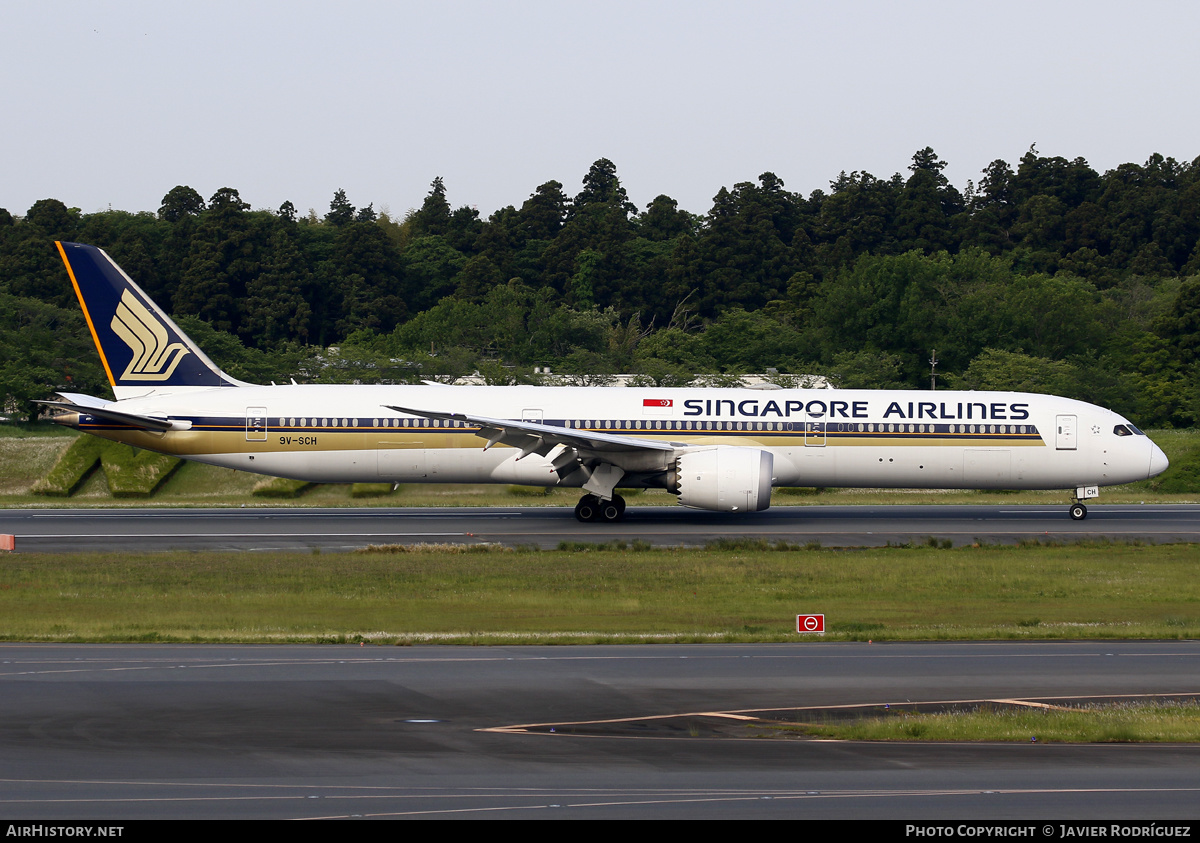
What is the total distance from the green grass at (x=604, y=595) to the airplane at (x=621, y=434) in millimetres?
6334

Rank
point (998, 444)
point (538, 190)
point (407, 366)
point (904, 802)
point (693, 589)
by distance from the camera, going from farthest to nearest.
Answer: point (538, 190) < point (407, 366) < point (998, 444) < point (693, 589) < point (904, 802)

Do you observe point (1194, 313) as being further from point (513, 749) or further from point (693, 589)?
point (513, 749)

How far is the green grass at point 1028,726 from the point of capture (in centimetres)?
1169

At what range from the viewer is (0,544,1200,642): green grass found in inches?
727

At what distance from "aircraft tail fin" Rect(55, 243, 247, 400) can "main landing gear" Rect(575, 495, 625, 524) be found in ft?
40.7

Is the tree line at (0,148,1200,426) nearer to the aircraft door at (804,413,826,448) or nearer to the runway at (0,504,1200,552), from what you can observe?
the runway at (0,504,1200,552)

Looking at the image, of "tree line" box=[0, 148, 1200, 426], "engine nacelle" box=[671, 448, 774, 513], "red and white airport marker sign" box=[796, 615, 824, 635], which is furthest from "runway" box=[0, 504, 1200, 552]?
"tree line" box=[0, 148, 1200, 426]

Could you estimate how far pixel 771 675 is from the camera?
14.8 meters

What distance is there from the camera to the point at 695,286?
358 ft

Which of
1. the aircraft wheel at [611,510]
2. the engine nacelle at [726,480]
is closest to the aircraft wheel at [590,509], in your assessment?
the aircraft wheel at [611,510]

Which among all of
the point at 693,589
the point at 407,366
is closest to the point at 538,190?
the point at 407,366

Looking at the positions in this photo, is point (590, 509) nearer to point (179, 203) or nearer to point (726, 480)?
point (726, 480)

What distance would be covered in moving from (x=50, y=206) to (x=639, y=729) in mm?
109514

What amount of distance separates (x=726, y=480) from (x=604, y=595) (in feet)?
33.8
